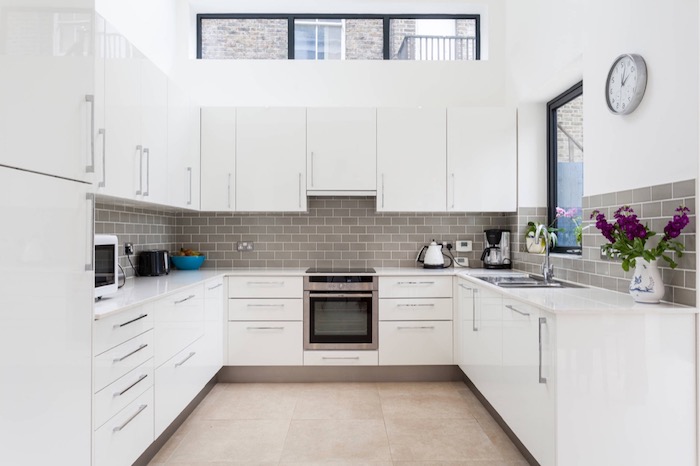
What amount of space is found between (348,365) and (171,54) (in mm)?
3113

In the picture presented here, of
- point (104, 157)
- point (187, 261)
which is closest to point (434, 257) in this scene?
point (187, 261)

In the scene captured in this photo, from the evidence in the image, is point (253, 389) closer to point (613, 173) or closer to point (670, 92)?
point (613, 173)

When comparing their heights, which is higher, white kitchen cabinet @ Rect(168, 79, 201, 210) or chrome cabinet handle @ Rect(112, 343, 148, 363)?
white kitchen cabinet @ Rect(168, 79, 201, 210)

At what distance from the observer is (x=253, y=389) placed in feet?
11.0

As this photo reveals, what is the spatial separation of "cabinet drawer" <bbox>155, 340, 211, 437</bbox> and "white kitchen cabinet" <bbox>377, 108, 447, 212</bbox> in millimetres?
1854

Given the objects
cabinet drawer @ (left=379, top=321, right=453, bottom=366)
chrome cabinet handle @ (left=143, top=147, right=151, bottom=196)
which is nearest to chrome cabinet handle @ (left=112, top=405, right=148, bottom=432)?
chrome cabinet handle @ (left=143, top=147, right=151, bottom=196)

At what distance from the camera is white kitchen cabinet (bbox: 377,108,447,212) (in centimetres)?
369

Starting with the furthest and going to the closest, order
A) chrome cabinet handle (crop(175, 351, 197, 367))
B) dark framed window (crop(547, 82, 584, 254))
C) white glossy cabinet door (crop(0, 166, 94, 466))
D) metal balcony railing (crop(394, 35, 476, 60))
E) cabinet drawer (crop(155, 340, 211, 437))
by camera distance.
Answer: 1. metal balcony railing (crop(394, 35, 476, 60))
2. dark framed window (crop(547, 82, 584, 254))
3. chrome cabinet handle (crop(175, 351, 197, 367))
4. cabinet drawer (crop(155, 340, 211, 437))
5. white glossy cabinet door (crop(0, 166, 94, 466))

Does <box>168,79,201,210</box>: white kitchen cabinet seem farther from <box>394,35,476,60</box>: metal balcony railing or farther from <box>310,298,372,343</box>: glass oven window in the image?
<box>394,35,476,60</box>: metal balcony railing

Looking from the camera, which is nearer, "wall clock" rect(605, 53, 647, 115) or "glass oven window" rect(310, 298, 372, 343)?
"wall clock" rect(605, 53, 647, 115)

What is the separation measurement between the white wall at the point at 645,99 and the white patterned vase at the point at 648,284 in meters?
0.41

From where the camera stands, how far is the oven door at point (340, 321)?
3480mm

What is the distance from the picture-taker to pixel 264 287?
3494 millimetres

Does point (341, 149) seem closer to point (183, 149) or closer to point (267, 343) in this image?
point (183, 149)
